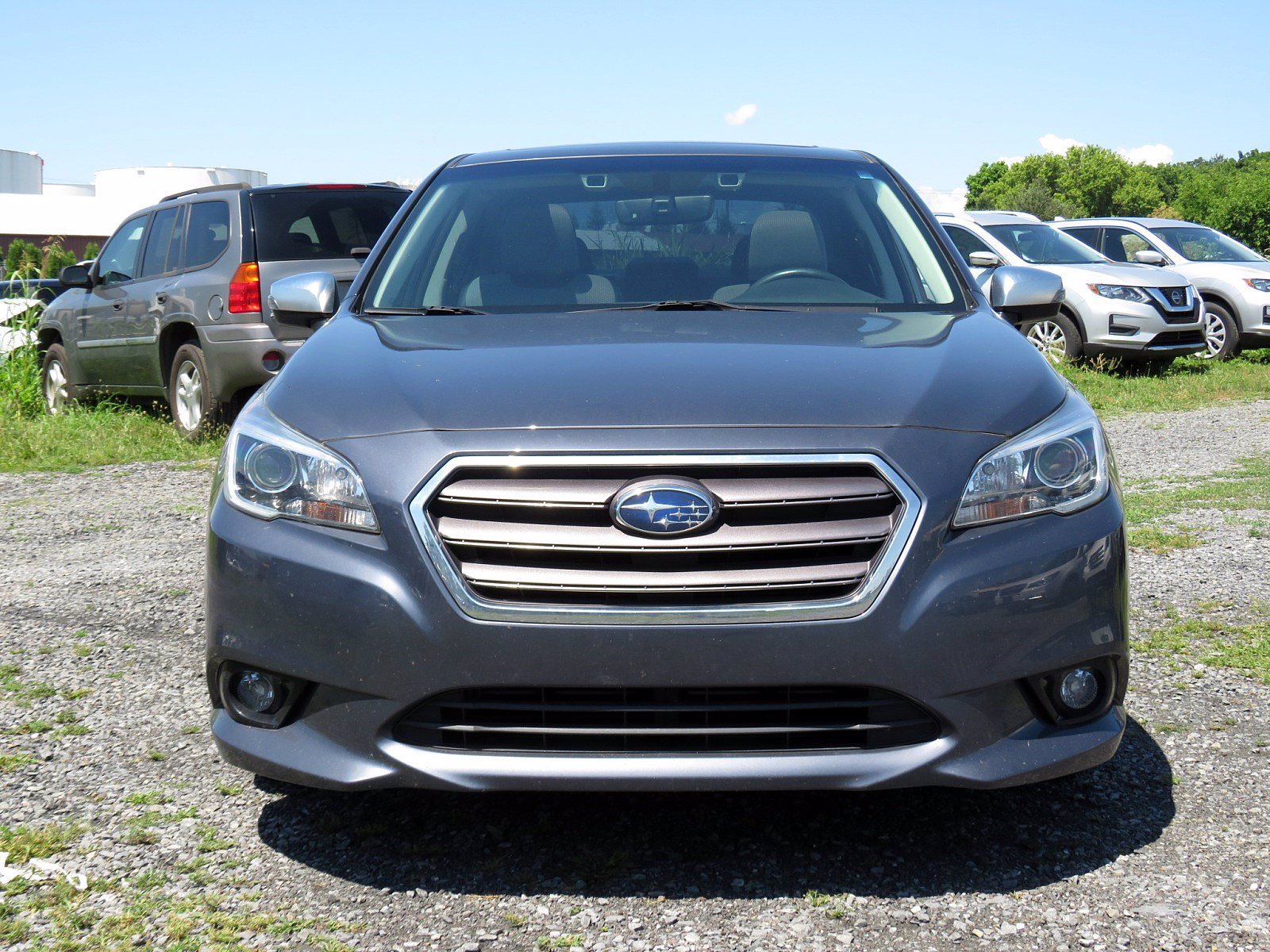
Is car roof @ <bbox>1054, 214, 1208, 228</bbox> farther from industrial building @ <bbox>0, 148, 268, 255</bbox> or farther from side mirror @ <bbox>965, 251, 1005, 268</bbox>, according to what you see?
industrial building @ <bbox>0, 148, 268, 255</bbox>

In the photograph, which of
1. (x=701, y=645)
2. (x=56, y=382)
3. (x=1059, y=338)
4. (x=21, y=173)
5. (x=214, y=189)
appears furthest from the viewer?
(x=21, y=173)

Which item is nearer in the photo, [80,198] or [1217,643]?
[1217,643]

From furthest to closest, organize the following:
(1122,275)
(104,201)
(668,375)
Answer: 1. (104,201)
2. (1122,275)
3. (668,375)

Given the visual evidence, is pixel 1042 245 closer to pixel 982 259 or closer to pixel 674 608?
pixel 982 259

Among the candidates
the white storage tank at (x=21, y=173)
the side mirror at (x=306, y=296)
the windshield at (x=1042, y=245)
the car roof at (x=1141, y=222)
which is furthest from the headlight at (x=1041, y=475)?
the white storage tank at (x=21, y=173)

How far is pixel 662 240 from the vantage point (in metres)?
3.95

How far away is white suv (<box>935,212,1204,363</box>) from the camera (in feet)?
44.5

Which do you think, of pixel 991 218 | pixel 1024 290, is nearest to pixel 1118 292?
pixel 991 218

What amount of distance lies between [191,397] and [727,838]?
7.33m

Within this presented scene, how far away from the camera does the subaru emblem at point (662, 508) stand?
8.21 feet

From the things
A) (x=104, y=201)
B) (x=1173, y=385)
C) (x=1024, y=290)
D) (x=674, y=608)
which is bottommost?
(x=104, y=201)

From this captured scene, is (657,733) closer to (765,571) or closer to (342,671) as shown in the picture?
(765,571)

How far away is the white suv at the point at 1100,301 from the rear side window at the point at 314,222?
6459mm

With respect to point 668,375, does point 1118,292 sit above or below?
below
